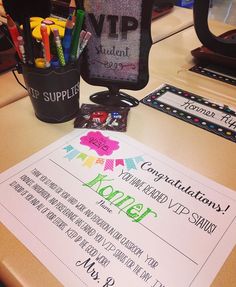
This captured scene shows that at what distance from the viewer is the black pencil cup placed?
531 mm

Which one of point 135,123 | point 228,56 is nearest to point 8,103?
point 135,123

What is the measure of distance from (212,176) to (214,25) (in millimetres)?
819

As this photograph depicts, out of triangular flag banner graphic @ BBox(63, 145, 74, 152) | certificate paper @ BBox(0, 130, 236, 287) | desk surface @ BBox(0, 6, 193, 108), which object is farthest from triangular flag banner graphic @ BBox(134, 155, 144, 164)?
desk surface @ BBox(0, 6, 193, 108)

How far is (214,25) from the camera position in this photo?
109 centimetres

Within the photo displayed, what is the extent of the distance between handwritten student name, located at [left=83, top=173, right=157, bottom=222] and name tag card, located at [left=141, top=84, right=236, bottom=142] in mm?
256

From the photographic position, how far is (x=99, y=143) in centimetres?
56

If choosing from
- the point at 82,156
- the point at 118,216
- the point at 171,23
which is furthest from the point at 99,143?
the point at 171,23

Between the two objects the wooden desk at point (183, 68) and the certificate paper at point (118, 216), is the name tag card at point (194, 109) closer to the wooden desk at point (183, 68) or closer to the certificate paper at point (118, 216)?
the wooden desk at point (183, 68)

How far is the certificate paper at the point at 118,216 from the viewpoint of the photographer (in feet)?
1.19

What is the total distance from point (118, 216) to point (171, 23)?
902 millimetres

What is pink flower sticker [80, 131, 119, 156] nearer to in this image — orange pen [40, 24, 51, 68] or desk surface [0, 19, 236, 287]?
desk surface [0, 19, 236, 287]
